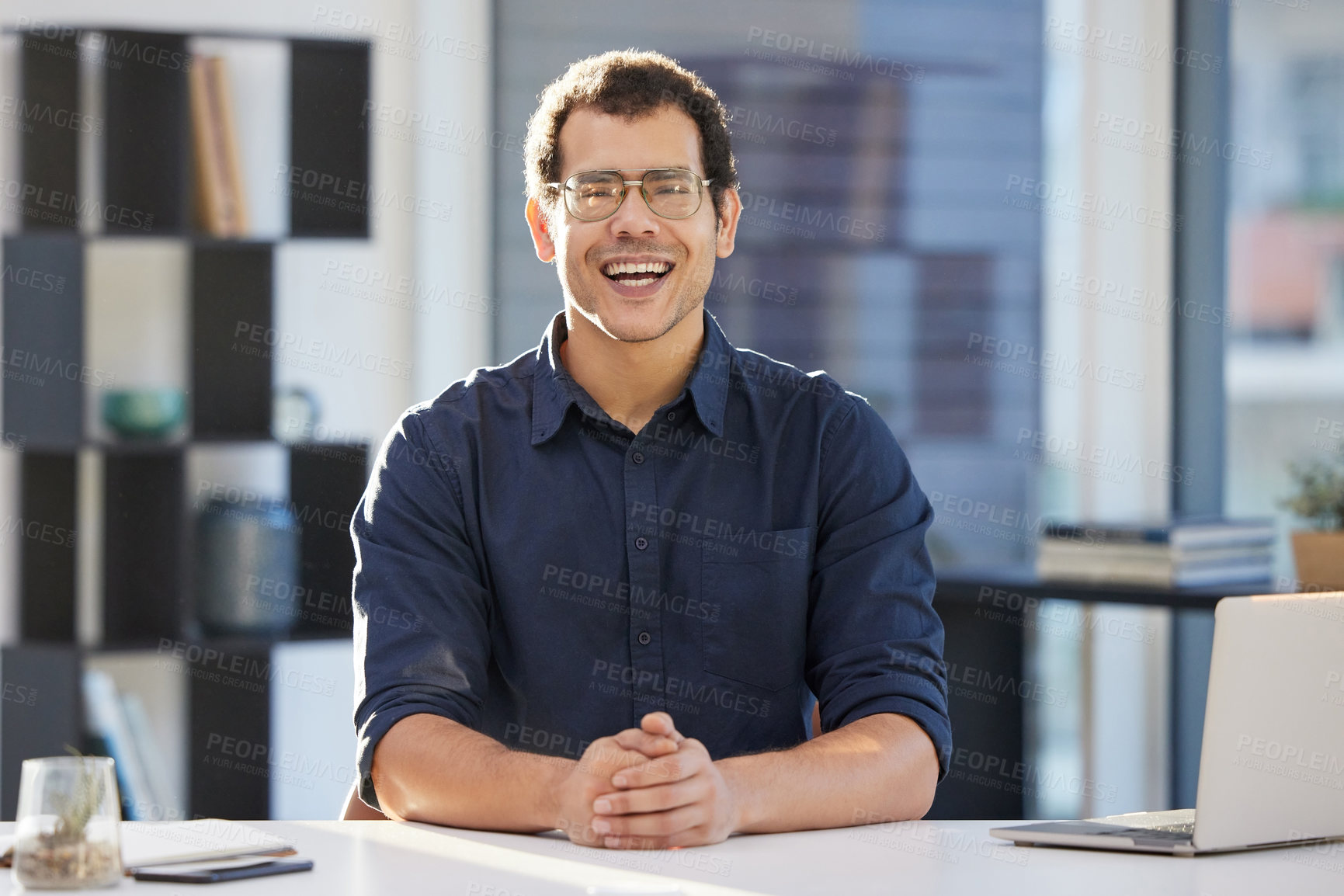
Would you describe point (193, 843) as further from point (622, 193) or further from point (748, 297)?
point (748, 297)

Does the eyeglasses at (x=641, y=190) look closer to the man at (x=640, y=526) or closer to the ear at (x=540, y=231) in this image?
the man at (x=640, y=526)

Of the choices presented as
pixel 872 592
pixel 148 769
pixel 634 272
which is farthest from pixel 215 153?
pixel 872 592

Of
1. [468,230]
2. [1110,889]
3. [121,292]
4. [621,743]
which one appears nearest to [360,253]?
[468,230]

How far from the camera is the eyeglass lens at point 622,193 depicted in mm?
1882

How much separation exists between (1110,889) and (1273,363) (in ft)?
7.45

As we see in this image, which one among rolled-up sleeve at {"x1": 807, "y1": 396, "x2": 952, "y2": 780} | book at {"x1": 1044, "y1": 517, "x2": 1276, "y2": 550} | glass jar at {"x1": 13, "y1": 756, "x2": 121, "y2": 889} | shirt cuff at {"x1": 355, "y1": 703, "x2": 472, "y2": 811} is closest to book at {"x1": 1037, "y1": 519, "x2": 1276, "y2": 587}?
book at {"x1": 1044, "y1": 517, "x2": 1276, "y2": 550}

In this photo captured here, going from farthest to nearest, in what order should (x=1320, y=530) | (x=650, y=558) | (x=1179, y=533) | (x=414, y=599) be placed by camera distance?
(x=1179, y=533) → (x=1320, y=530) → (x=650, y=558) → (x=414, y=599)

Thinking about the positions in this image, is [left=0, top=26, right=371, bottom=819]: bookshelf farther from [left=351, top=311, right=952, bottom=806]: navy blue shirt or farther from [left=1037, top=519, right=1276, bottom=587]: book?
[left=1037, top=519, right=1276, bottom=587]: book

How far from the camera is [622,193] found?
1886 mm

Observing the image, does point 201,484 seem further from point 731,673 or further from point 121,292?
point 731,673

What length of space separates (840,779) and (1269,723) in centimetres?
43

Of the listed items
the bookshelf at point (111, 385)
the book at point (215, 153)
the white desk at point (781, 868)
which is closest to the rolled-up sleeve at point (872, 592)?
the white desk at point (781, 868)

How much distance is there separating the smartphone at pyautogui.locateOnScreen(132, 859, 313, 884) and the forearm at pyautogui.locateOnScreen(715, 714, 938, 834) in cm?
42

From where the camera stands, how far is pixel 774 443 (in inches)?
73.5
